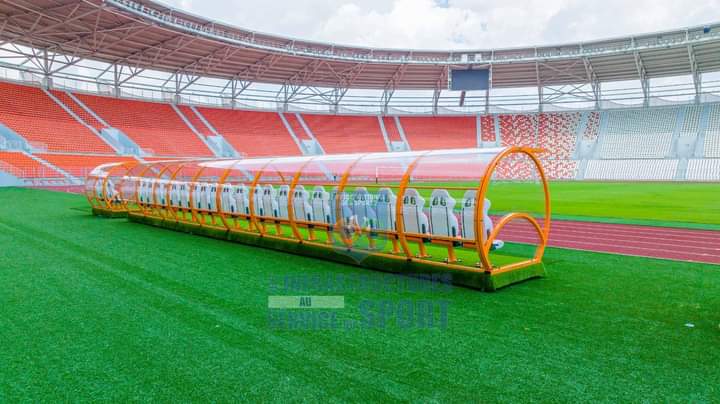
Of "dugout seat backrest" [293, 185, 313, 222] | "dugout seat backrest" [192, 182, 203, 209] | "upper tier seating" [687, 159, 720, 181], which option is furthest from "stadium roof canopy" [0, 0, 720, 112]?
"dugout seat backrest" [293, 185, 313, 222]

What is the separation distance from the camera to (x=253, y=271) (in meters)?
6.33

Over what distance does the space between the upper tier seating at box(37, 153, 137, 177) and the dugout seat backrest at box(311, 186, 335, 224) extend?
85.9 feet

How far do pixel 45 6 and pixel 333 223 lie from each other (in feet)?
87.5

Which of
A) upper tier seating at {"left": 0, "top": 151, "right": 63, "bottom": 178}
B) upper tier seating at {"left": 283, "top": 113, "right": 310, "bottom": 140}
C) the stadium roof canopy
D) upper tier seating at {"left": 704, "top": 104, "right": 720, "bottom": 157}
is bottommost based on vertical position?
upper tier seating at {"left": 0, "top": 151, "right": 63, "bottom": 178}

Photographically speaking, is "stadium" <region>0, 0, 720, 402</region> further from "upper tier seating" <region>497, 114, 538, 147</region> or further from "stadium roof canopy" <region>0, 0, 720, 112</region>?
"upper tier seating" <region>497, 114, 538, 147</region>

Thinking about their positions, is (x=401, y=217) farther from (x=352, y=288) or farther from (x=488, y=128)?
(x=488, y=128)

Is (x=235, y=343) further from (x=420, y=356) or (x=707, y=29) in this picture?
(x=707, y=29)

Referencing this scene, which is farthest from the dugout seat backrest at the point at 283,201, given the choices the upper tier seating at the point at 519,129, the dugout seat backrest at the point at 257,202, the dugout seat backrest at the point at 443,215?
the upper tier seating at the point at 519,129

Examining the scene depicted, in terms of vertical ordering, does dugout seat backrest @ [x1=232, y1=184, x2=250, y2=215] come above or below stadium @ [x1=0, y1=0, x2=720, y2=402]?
above

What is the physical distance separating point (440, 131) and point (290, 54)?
64.3 feet

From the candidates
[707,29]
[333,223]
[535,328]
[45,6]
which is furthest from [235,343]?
[707,29]

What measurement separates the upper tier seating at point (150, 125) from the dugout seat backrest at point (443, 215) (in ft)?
110

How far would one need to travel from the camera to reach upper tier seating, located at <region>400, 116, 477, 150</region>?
4803 cm

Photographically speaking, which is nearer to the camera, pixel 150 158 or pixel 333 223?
pixel 333 223
